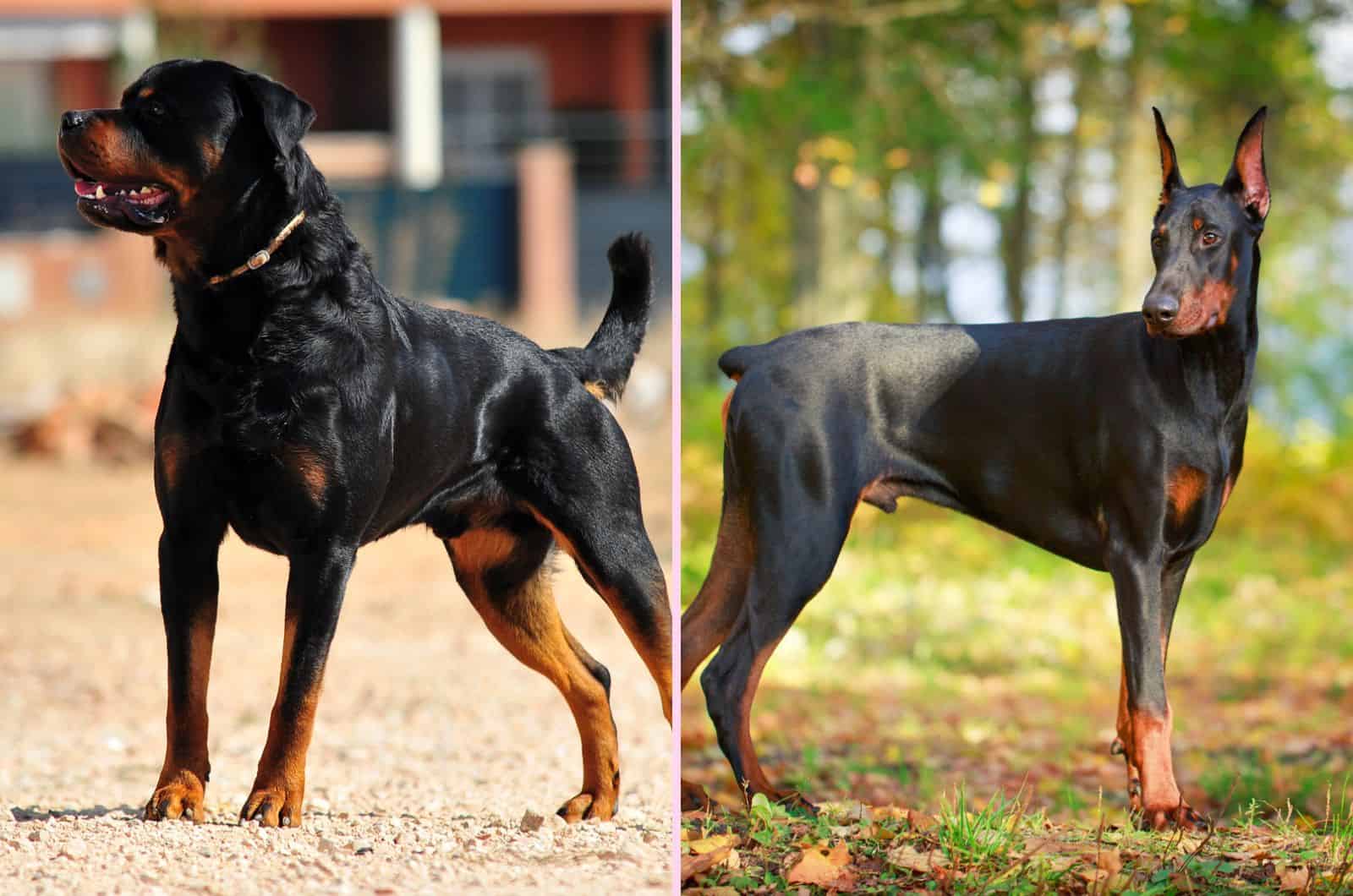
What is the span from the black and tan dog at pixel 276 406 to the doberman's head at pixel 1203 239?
1.54 metres

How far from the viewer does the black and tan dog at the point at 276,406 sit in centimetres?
378

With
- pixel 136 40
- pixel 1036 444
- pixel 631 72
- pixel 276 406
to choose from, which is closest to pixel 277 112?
pixel 276 406

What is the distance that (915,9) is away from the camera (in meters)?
9.42

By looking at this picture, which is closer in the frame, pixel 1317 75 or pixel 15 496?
pixel 15 496

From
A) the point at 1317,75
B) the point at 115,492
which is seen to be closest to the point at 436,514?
the point at 115,492

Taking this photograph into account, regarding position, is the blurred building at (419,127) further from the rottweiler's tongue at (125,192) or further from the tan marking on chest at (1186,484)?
the tan marking on chest at (1186,484)

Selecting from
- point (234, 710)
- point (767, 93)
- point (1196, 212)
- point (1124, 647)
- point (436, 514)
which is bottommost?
point (234, 710)

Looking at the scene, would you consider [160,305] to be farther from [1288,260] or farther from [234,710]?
[1288,260]

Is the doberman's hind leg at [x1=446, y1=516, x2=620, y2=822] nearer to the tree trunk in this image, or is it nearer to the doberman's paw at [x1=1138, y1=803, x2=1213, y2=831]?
the doberman's paw at [x1=1138, y1=803, x2=1213, y2=831]

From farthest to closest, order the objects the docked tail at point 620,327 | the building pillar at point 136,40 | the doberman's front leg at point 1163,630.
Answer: the building pillar at point 136,40 < the docked tail at point 620,327 < the doberman's front leg at point 1163,630

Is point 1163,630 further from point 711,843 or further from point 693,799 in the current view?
point 693,799

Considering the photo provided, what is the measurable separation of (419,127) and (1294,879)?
21241 millimetres

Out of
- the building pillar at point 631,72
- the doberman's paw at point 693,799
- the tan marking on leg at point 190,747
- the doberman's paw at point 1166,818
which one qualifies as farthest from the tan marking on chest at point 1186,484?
the building pillar at point 631,72

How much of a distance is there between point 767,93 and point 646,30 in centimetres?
1418
